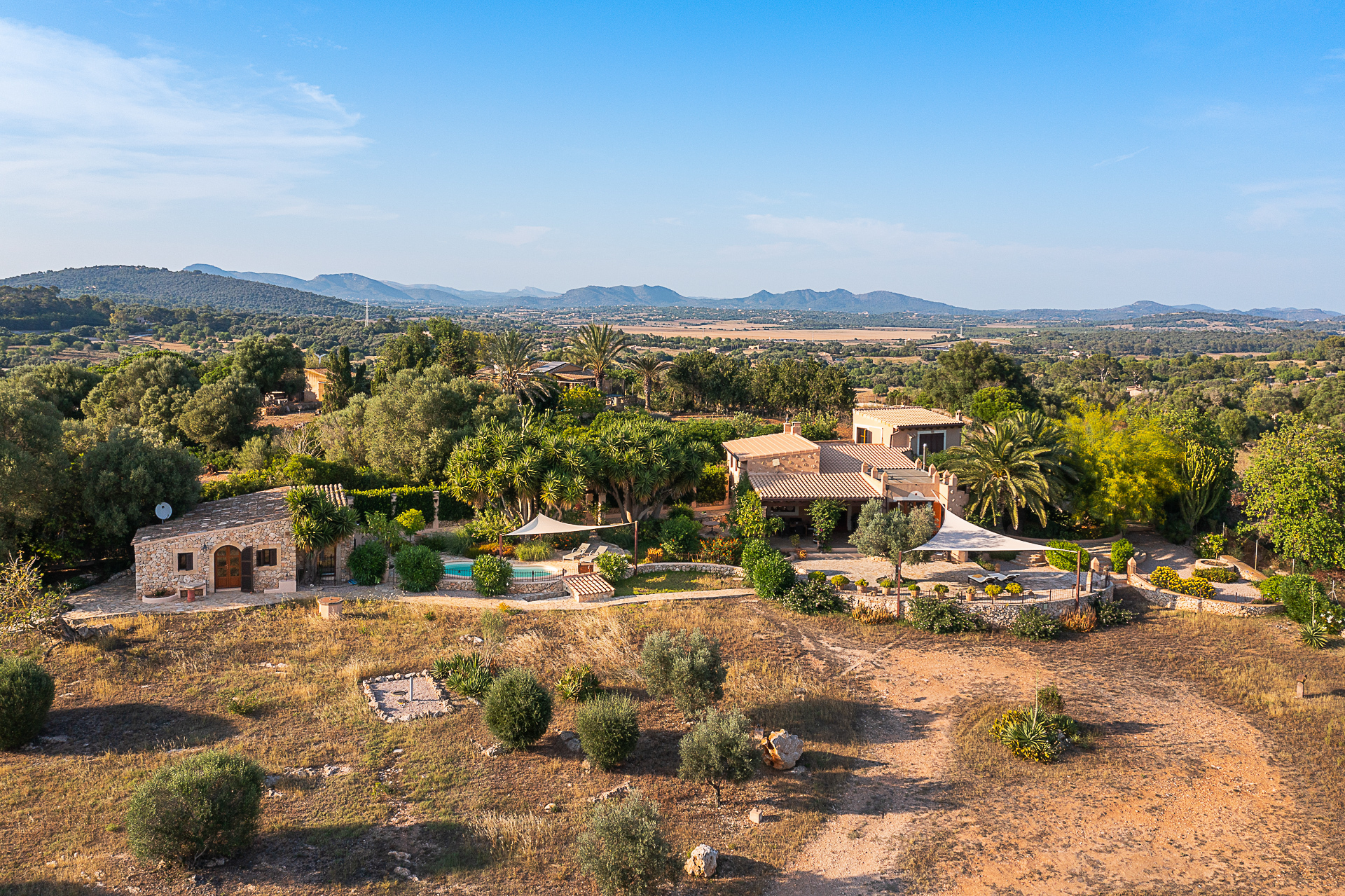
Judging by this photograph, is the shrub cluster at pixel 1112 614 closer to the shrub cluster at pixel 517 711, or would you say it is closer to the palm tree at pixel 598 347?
the shrub cluster at pixel 517 711

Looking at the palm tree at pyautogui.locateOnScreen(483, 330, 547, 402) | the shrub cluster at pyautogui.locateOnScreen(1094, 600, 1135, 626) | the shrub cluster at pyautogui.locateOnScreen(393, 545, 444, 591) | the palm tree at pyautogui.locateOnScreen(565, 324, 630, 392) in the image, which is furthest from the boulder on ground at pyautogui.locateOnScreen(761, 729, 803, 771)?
the palm tree at pyautogui.locateOnScreen(565, 324, 630, 392)

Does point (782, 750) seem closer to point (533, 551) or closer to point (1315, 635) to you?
point (533, 551)

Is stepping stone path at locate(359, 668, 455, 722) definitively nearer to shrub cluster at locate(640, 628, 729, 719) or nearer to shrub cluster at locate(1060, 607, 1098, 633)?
shrub cluster at locate(640, 628, 729, 719)

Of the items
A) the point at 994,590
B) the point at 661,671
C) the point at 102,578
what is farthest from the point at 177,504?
the point at 994,590

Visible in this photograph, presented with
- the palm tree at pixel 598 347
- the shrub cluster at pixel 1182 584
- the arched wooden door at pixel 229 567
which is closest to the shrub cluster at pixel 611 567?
the arched wooden door at pixel 229 567

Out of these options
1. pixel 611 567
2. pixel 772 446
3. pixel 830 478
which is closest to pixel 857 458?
pixel 830 478

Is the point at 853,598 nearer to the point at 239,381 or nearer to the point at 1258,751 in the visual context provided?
the point at 1258,751
